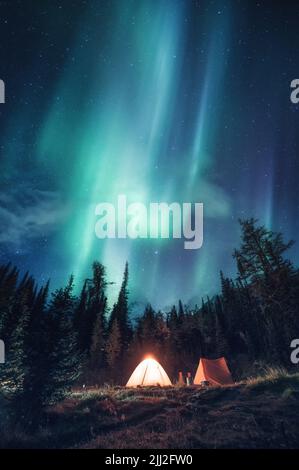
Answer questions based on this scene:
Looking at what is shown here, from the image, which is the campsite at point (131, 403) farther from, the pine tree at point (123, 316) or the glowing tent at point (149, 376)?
the pine tree at point (123, 316)

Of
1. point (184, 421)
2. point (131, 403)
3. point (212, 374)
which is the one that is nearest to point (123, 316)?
point (212, 374)

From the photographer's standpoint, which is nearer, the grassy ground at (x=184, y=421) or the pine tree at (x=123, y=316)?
the grassy ground at (x=184, y=421)

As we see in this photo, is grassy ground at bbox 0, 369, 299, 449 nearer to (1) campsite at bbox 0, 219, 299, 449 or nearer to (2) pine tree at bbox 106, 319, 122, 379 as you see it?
(1) campsite at bbox 0, 219, 299, 449

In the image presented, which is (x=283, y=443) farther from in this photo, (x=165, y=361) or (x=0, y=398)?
(x=165, y=361)

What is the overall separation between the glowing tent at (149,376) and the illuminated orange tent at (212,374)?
4365mm

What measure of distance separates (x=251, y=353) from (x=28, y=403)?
4433cm

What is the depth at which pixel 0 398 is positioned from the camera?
11344 mm

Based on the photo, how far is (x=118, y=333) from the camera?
132 feet

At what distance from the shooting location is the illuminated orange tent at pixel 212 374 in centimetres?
2450

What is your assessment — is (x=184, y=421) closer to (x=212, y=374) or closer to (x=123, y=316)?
(x=212, y=374)

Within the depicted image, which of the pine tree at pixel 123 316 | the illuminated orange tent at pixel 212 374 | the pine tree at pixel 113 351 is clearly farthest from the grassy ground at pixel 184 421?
the pine tree at pixel 123 316

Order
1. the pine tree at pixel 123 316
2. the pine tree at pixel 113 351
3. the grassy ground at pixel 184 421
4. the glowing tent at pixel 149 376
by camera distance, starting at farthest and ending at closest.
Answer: the pine tree at pixel 123 316
the pine tree at pixel 113 351
the glowing tent at pixel 149 376
the grassy ground at pixel 184 421

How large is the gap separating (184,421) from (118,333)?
3252cm

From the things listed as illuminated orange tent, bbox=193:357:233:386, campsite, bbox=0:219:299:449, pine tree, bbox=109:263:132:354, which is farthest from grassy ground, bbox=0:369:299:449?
pine tree, bbox=109:263:132:354
